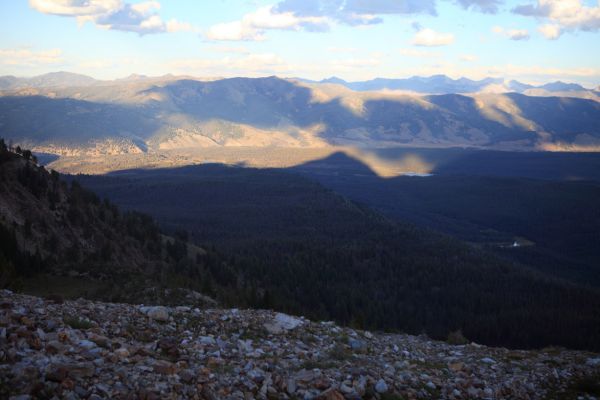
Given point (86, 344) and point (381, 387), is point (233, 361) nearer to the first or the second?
point (86, 344)

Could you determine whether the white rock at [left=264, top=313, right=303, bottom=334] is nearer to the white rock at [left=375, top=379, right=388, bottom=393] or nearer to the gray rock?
the gray rock

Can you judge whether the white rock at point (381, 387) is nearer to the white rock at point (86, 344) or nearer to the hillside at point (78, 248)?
→ the white rock at point (86, 344)

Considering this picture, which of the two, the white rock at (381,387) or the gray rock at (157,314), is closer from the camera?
the white rock at (381,387)

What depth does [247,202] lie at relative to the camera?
162750mm

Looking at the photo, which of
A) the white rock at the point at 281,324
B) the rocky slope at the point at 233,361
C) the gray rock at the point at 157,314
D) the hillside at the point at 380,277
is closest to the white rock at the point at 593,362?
the rocky slope at the point at 233,361

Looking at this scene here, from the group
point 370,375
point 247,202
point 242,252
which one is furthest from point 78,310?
point 247,202

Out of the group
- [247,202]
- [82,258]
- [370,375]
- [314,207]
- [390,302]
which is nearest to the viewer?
[370,375]

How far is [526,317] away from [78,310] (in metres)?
65.5

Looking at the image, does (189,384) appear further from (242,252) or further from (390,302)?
(242,252)

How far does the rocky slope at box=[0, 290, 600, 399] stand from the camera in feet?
40.2

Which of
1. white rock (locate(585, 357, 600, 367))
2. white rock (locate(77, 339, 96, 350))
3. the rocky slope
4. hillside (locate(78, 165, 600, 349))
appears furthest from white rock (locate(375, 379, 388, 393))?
hillside (locate(78, 165, 600, 349))

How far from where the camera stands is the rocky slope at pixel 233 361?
1227 cm

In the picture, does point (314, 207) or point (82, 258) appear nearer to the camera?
point (82, 258)

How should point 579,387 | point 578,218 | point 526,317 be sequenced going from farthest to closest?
point 578,218 < point 526,317 < point 579,387
